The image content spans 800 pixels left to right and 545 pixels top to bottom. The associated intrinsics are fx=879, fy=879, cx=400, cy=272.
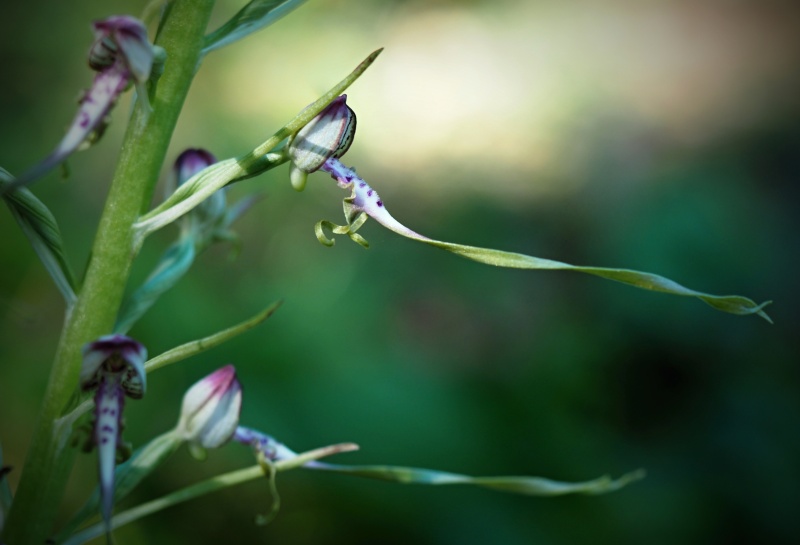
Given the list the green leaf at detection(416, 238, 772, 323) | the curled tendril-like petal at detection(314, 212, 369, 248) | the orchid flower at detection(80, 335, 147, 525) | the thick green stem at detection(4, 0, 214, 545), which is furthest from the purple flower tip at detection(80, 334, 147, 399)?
the green leaf at detection(416, 238, 772, 323)

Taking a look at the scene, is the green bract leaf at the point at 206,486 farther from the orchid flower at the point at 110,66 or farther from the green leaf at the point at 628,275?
the orchid flower at the point at 110,66

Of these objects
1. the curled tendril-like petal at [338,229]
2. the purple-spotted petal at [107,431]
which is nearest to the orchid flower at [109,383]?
the purple-spotted petal at [107,431]

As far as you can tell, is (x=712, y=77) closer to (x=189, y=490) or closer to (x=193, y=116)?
(x=193, y=116)

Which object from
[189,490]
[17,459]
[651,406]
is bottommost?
[651,406]

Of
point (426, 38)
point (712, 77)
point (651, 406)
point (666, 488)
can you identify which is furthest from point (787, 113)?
point (666, 488)

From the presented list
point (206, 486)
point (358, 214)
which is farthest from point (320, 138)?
point (206, 486)

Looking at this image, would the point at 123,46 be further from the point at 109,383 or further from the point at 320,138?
the point at 109,383

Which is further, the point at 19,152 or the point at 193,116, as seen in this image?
the point at 193,116
